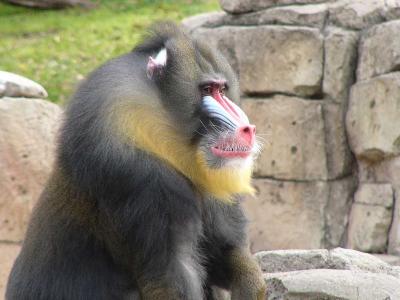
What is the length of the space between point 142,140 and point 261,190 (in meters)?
4.06

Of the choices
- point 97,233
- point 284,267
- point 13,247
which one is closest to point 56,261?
point 97,233

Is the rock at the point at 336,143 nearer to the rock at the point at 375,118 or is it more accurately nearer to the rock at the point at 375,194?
the rock at the point at 375,118

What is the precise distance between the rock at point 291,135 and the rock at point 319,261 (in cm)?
279

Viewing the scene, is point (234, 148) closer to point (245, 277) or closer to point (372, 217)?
point (245, 277)

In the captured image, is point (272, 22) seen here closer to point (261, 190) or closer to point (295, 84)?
point (295, 84)

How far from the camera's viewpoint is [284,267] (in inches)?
191

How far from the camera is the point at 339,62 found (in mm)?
7496

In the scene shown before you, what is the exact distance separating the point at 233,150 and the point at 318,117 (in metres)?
3.89

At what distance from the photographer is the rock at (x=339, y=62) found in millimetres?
7414

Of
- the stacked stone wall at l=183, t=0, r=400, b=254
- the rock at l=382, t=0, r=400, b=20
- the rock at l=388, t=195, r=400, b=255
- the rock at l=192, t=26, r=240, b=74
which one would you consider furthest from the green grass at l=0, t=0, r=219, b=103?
the rock at l=388, t=195, r=400, b=255

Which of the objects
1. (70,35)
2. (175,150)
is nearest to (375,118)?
(175,150)

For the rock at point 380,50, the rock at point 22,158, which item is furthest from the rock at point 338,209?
the rock at point 22,158

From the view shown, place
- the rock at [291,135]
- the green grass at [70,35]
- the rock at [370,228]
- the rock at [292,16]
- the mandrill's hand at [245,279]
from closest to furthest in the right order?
the mandrill's hand at [245,279] < the rock at [370,228] < the rock at [292,16] < the rock at [291,135] < the green grass at [70,35]

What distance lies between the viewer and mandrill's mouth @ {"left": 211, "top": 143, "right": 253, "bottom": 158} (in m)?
3.82
